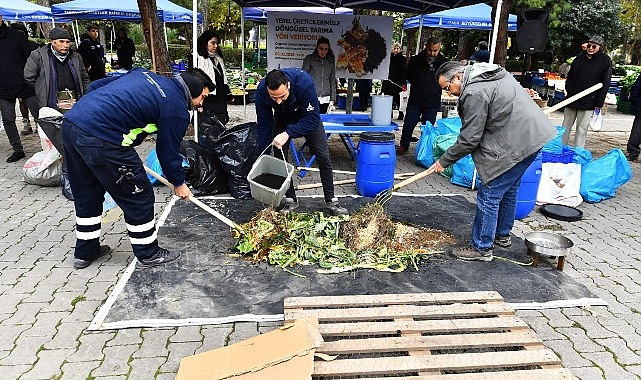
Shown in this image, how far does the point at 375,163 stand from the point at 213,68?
2.91 meters

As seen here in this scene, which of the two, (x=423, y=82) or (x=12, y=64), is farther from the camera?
(x=423, y=82)

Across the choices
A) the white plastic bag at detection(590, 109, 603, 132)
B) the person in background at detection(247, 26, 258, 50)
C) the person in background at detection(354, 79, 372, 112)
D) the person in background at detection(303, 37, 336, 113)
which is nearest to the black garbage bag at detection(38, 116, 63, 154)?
the person in background at detection(303, 37, 336, 113)

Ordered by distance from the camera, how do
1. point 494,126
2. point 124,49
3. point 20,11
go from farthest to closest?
point 124,49, point 20,11, point 494,126

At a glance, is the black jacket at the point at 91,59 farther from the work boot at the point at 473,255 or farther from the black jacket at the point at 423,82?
the work boot at the point at 473,255

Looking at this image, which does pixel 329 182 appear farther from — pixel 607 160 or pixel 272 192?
pixel 607 160

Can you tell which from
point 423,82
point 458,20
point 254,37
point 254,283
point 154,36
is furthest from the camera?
point 254,37

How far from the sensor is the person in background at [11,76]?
6289mm

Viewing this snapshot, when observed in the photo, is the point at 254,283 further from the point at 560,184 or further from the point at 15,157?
the point at 15,157

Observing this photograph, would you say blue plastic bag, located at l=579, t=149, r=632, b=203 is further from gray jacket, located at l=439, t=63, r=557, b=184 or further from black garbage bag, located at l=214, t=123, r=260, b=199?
black garbage bag, located at l=214, t=123, r=260, b=199

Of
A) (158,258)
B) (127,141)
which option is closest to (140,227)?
(158,258)

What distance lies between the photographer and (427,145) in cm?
673

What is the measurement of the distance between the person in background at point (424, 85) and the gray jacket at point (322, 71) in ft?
3.98

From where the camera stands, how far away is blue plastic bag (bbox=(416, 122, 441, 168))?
664 centimetres

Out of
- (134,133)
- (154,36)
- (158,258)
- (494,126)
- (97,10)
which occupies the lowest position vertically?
(158,258)
